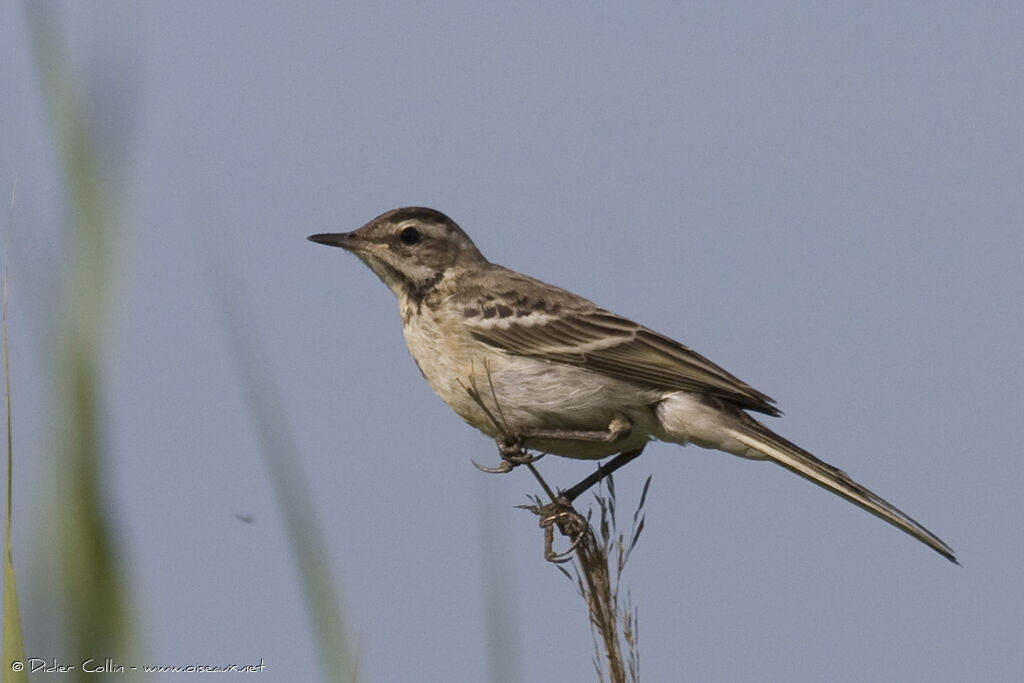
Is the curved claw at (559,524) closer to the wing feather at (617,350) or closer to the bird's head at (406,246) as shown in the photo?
the wing feather at (617,350)

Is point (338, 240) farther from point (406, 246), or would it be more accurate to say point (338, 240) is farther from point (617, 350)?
point (617, 350)

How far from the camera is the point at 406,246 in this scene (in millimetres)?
8328

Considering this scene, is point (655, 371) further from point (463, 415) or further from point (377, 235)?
point (377, 235)

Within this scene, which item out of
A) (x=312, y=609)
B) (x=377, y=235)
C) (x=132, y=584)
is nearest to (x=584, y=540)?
A: (x=312, y=609)

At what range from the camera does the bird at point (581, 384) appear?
263 inches

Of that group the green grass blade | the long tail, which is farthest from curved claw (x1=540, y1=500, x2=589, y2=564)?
the green grass blade

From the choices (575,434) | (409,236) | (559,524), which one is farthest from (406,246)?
(559,524)

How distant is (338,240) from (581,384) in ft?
7.63

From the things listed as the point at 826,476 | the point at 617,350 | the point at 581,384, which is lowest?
the point at 826,476

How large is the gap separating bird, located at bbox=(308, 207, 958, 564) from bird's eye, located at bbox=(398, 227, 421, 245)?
0.70 m

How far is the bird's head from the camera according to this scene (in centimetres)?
818

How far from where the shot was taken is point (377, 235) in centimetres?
841

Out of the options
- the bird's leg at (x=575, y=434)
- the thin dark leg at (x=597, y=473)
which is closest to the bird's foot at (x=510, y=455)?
the bird's leg at (x=575, y=434)

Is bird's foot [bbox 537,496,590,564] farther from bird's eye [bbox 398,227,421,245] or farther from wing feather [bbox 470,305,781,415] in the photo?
bird's eye [bbox 398,227,421,245]
